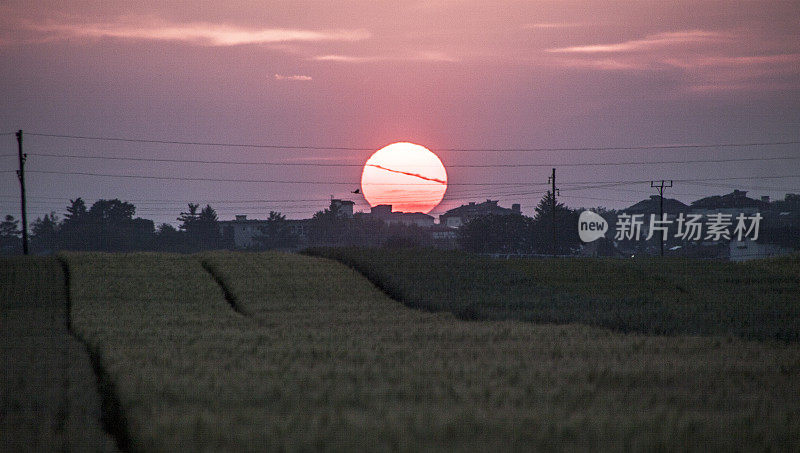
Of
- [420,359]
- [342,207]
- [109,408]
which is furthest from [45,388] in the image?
[342,207]

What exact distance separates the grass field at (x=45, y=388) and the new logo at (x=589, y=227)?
283 feet

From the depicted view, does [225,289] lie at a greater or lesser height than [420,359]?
greater

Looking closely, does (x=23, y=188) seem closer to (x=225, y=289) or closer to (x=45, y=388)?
(x=225, y=289)

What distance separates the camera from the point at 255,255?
46000 millimetres

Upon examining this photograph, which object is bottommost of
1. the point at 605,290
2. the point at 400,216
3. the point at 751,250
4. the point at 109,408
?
the point at 109,408

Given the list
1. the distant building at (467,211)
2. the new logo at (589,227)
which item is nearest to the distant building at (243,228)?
the distant building at (467,211)

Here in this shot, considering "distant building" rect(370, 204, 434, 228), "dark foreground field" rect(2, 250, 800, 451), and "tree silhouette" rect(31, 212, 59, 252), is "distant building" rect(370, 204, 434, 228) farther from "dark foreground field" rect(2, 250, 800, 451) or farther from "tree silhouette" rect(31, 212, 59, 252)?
"dark foreground field" rect(2, 250, 800, 451)

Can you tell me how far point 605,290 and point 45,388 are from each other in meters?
28.4

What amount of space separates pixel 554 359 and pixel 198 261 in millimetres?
28961

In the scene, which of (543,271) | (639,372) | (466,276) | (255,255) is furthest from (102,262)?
(639,372)

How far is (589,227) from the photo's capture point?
367 ft

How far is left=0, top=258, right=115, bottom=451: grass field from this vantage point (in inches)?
430

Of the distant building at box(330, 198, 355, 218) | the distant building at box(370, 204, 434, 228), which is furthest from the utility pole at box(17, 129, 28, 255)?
the distant building at box(370, 204, 434, 228)

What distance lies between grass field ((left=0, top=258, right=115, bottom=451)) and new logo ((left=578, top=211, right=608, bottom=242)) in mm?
86221
